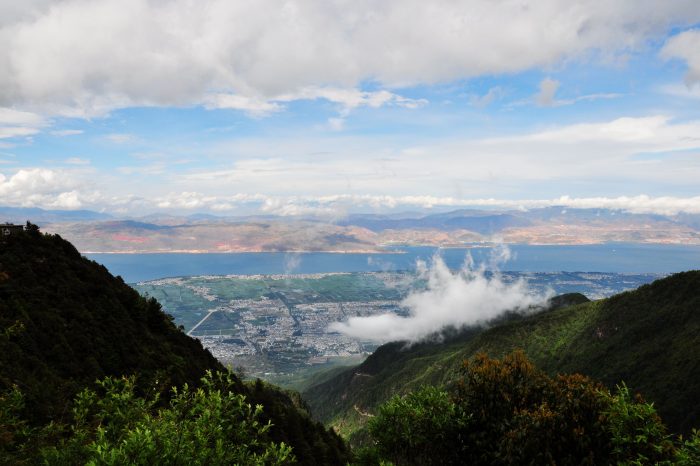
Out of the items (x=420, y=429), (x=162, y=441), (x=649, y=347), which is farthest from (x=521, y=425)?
(x=649, y=347)

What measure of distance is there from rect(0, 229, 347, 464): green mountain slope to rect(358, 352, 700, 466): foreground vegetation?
1738 centimetres

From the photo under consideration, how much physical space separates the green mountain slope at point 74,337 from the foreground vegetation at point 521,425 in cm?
1738

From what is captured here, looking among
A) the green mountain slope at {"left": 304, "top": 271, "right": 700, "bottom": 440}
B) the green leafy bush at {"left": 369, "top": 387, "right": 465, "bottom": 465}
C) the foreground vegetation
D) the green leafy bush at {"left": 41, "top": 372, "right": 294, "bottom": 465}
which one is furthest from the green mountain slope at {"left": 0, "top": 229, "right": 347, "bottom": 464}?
the green mountain slope at {"left": 304, "top": 271, "right": 700, "bottom": 440}

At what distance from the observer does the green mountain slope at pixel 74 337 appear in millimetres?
30578

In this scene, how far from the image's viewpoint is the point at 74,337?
4069 centimetres

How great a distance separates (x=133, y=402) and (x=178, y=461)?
22.5 feet

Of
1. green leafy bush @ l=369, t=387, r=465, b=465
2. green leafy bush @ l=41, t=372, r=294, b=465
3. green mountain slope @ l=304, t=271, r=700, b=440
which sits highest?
green leafy bush @ l=41, t=372, r=294, b=465

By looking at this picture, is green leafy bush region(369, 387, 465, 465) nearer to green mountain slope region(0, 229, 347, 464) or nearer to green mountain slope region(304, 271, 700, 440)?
green mountain slope region(0, 229, 347, 464)

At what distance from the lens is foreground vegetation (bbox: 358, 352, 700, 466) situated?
21.8 metres

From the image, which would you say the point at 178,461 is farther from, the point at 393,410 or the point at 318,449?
the point at 318,449

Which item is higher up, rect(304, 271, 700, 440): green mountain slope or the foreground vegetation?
the foreground vegetation

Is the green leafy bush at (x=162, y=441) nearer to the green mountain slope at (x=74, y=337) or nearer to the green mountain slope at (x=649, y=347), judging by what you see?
the green mountain slope at (x=74, y=337)

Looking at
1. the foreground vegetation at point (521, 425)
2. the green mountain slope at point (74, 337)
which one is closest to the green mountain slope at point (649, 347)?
the green mountain slope at point (74, 337)

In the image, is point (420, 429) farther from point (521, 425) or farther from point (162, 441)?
point (162, 441)
